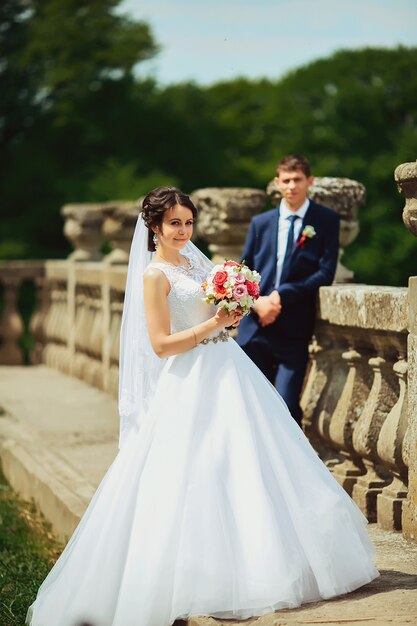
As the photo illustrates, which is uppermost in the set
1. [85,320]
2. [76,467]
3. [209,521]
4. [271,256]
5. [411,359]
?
[271,256]

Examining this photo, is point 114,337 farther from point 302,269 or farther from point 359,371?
point 359,371

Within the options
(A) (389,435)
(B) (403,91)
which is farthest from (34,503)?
(B) (403,91)

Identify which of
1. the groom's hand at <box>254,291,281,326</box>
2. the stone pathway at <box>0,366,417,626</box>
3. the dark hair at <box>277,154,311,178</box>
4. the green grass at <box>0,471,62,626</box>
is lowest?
the green grass at <box>0,471,62,626</box>

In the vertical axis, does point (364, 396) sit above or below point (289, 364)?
below

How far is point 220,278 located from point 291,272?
1.87 m

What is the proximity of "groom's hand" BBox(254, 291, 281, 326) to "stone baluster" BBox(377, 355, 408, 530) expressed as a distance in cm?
91

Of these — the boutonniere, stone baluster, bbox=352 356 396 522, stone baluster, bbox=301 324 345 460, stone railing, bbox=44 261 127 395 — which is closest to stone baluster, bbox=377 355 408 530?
stone baluster, bbox=352 356 396 522

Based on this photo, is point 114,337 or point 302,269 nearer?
point 302,269

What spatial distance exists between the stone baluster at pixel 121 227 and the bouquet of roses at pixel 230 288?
6.43 meters

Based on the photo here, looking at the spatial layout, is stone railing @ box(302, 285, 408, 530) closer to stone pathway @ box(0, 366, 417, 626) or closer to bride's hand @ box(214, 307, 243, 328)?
stone pathway @ box(0, 366, 417, 626)

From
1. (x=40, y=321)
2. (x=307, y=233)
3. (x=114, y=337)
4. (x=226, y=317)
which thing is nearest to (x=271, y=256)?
(x=307, y=233)

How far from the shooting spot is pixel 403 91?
3716 centimetres

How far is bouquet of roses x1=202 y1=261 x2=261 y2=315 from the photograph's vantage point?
182 inches

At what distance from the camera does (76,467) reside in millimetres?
7516
